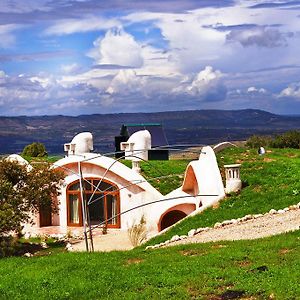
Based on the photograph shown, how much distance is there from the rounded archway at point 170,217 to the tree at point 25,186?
19.2 feet

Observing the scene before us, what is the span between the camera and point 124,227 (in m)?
30.5

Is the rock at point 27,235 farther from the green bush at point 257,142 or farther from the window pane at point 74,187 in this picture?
the green bush at point 257,142

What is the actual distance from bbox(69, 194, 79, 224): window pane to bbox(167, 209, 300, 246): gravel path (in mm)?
12356

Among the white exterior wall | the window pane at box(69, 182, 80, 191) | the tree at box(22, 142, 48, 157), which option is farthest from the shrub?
the tree at box(22, 142, 48, 157)

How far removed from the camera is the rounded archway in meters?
28.6

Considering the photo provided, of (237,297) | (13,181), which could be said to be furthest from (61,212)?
(237,297)

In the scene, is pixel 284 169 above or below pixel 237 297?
above

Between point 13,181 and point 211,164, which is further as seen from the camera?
point 211,164

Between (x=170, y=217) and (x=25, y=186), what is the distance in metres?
7.77

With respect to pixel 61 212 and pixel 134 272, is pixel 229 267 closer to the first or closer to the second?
pixel 134 272

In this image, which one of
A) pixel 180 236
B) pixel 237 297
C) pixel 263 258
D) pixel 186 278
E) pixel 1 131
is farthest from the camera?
pixel 1 131

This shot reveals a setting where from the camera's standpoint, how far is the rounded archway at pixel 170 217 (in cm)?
2856

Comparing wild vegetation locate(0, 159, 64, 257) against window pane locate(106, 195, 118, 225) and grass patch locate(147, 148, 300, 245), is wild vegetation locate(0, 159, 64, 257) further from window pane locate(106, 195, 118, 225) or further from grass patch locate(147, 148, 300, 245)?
window pane locate(106, 195, 118, 225)

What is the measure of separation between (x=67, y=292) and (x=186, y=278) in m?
2.51
